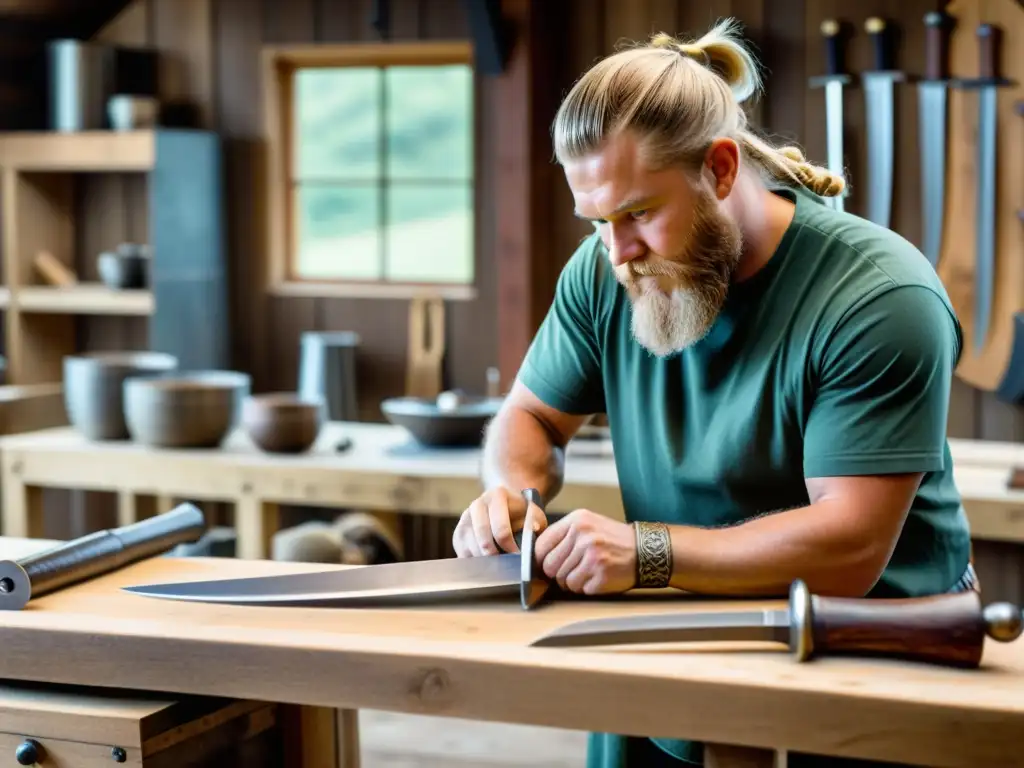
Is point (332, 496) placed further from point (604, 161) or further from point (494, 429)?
point (604, 161)

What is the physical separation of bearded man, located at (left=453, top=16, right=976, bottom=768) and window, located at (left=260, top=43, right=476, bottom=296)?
123 inches

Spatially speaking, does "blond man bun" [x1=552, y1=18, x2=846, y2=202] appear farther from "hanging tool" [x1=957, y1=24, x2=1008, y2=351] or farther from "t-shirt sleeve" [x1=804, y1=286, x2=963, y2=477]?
"hanging tool" [x1=957, y1=24, x2=1008, y2=351]

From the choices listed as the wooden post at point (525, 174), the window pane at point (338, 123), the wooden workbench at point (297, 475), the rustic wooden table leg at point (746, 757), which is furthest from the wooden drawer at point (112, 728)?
the window pane at point (338, 123)

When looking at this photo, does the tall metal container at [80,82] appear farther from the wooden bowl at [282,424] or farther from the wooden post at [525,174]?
the wooden bowl at [282,424]

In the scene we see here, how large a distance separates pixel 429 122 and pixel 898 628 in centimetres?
381

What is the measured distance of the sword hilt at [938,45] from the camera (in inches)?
160

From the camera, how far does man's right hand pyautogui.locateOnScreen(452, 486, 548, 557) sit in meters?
1.70

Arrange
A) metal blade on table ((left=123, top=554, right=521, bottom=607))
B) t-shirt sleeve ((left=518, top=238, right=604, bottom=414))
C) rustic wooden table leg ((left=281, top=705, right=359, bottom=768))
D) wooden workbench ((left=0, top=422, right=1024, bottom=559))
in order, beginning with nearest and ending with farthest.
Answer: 1. metal blade on table ((left=123, top=554, right=521, bottom=607))
2. rustic wooden table leg ((left=281, top=705, right=359, bottom=768))
3. t-shirt sleeve ((left=518, top=238, right=604, bottom=414))
4. wooden workbench ((left=0, top=422, right=1024, bottom=559))

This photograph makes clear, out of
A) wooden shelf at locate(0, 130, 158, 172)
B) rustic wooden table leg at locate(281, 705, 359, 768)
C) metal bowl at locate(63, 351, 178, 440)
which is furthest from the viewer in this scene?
wooden shelf at locate(0, 130, 158, 172)

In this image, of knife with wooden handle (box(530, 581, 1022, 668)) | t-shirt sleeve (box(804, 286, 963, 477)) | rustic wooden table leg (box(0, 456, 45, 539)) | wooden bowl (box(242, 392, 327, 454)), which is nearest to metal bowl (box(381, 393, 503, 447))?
wooden bowl (box(242, 392, 327, 454))

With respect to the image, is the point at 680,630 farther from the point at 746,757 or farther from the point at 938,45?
the point at 938,45

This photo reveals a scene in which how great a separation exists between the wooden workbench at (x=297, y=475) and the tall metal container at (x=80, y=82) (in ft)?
5.30

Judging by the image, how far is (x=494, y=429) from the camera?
2.04 m

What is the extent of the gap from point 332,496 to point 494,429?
1.50m
